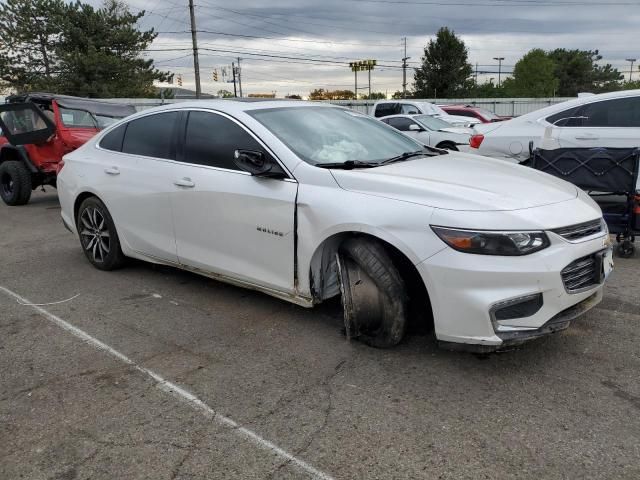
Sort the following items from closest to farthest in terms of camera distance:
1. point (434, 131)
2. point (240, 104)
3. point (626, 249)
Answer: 1. point (240, 104)
2. point (626, 249)
3. point (434, 131)

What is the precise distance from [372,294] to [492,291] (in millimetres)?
757

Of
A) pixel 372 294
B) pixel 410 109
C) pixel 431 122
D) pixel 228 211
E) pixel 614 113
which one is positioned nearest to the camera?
pixel 372 294

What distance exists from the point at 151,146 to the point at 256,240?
1556mm

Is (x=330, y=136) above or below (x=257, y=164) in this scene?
above

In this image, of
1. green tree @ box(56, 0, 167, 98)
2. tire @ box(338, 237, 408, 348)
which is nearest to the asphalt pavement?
tire @ box(338, 237, 408, 348)

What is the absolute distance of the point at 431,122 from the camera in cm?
1470

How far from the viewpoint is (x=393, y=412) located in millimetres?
2924

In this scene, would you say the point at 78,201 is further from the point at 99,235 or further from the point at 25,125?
the point at 25,125

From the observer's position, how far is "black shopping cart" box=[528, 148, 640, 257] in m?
5.50

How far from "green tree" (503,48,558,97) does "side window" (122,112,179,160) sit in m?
69.8

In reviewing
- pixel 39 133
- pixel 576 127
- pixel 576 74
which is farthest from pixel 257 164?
pixel 576 74

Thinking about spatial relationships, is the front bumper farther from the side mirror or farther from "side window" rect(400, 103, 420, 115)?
"side window" rect(400, 103, 420, 115)

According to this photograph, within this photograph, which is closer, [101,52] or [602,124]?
[602,124]

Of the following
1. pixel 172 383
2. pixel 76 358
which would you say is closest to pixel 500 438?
pixel 172 383
